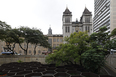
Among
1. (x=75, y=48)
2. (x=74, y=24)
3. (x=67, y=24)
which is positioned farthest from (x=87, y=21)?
(x=75, y=48)

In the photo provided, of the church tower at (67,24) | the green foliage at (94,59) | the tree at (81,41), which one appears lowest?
the green foliage at (94,59)

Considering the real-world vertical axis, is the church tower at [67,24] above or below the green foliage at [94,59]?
above

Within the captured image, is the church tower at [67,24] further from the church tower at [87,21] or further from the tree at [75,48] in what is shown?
the tree at [75,48]

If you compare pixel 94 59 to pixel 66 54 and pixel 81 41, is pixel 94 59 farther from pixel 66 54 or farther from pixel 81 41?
pixel 66 54

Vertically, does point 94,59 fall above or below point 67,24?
below

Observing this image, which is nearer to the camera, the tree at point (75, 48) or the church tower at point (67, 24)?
the tree at point (75, 48)

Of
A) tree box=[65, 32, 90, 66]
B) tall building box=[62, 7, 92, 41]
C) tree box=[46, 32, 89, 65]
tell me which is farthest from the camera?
tall building box=[62, 7, 92, 41]

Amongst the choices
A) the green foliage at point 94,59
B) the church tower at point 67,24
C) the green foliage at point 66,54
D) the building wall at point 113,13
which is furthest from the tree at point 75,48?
the building wall at point 113,13

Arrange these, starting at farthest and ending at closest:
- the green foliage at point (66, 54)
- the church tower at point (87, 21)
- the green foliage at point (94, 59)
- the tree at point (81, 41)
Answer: the church tower at point (87, 21) < the tree at point (81, 41) < the green foliage at point (66, 54) < the green foliage at point (94, 59)

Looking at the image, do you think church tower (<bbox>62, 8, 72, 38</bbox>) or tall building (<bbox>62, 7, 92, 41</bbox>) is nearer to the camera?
church tower (<bbox>62, 8, 72, 38</bbox>)

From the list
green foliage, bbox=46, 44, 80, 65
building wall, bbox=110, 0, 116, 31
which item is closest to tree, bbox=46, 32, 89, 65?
green foliage, bbox=46, 44, 80, 65

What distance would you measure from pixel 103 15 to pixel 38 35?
48.0 metres

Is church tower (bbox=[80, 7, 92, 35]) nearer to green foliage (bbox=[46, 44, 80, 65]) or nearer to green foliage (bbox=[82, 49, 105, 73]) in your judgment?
green foliage (bbox=[46, 44, 80, 65])

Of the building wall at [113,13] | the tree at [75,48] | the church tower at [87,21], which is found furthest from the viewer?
the church tower at [87,21]
